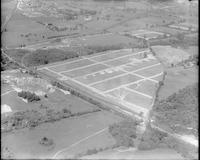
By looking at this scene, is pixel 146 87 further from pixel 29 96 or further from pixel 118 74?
pixel 29 96

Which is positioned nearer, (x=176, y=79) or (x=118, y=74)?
(x=176, y=79)

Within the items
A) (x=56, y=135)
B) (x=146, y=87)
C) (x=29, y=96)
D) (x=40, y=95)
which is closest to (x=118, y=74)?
(x=146, y=87)

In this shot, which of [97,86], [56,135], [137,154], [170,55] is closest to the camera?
[137,154]

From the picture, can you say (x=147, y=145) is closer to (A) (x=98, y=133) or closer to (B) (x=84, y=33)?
(A) (x=98, y=133)

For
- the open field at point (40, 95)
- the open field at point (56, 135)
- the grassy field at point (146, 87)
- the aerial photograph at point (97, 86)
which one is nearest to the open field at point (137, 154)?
the aerial photograph at point (97, 86)

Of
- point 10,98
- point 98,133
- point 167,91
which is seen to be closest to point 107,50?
point 167,91

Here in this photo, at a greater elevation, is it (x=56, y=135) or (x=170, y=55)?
(x=170, y=55)

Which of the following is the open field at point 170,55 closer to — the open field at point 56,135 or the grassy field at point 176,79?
the grassy field at point 176,79

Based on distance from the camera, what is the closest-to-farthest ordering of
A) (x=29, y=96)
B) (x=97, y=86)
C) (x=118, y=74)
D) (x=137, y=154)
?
(x=137, y=154), (x=29, y=96), (x=97, y=86), (x=118, y=74)
